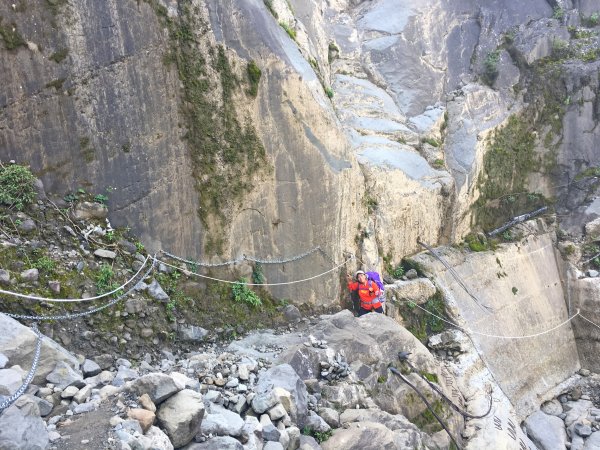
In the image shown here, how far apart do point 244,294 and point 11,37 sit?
5436mm

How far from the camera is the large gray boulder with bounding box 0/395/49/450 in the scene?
187 inches

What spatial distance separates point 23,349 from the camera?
6168 millimetres

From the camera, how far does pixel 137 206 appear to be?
9367 mm

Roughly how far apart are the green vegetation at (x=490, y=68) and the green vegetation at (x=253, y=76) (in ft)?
34.8

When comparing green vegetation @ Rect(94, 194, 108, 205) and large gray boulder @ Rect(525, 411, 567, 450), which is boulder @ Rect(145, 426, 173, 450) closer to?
green vegetation @ Rect(94, 194, 108, 205)

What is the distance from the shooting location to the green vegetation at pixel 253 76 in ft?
34.3

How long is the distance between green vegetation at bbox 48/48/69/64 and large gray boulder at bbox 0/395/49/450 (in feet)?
17.2

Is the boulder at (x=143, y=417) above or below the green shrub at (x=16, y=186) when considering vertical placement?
below

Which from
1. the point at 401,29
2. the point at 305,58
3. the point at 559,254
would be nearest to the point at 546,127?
the point at 559,254

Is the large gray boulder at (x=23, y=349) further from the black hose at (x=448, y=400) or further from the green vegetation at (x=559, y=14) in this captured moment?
the green vegetation at (x=559, y=14)

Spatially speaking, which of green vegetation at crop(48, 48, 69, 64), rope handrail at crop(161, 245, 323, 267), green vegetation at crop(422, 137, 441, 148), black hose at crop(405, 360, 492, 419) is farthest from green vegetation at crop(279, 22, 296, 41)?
black hose at crop(405, 360, 492, 419)

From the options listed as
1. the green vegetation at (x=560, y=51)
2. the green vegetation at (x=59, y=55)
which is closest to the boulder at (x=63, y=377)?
the green vegetation at (x=59, y=55)

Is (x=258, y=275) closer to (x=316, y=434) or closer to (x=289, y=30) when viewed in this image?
(x=316, y=434)

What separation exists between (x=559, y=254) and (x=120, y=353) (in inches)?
569
